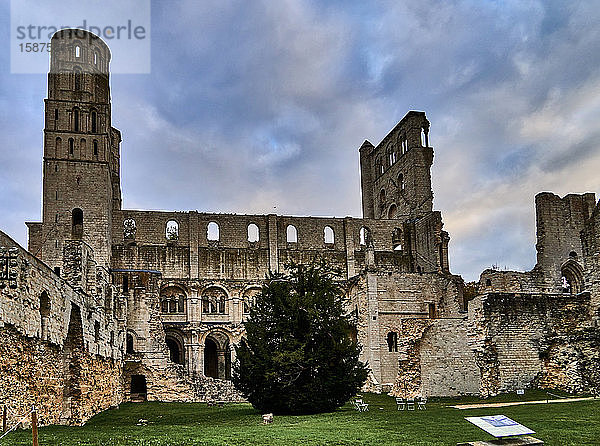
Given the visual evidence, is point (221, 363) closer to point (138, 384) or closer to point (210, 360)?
point (210, 360)

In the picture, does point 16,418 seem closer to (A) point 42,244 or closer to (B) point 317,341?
(B) point 317,341

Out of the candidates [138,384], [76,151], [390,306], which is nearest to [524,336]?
[390,306]

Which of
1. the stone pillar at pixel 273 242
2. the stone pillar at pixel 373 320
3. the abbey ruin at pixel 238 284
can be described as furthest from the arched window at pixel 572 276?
the stone pillar at pixel 273 242

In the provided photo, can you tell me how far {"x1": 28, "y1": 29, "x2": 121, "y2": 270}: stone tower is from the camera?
44.2 m

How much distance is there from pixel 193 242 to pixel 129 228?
4684 mm

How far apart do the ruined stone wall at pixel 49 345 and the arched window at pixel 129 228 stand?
21.3 metres

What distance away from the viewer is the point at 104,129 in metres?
46.8

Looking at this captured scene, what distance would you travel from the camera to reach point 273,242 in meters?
49.1

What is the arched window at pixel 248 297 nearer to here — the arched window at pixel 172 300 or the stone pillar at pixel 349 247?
the arched window at pixel 172 300

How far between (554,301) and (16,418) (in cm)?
2059

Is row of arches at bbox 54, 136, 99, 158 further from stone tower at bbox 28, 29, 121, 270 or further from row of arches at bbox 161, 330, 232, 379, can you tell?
row of arches at bbox 161, 330, 232, 379

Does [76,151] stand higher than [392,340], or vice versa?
[76,151]

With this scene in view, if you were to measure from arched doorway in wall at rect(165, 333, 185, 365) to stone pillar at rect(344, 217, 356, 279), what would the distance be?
12.6m

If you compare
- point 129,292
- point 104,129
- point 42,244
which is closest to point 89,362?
point 129,292
